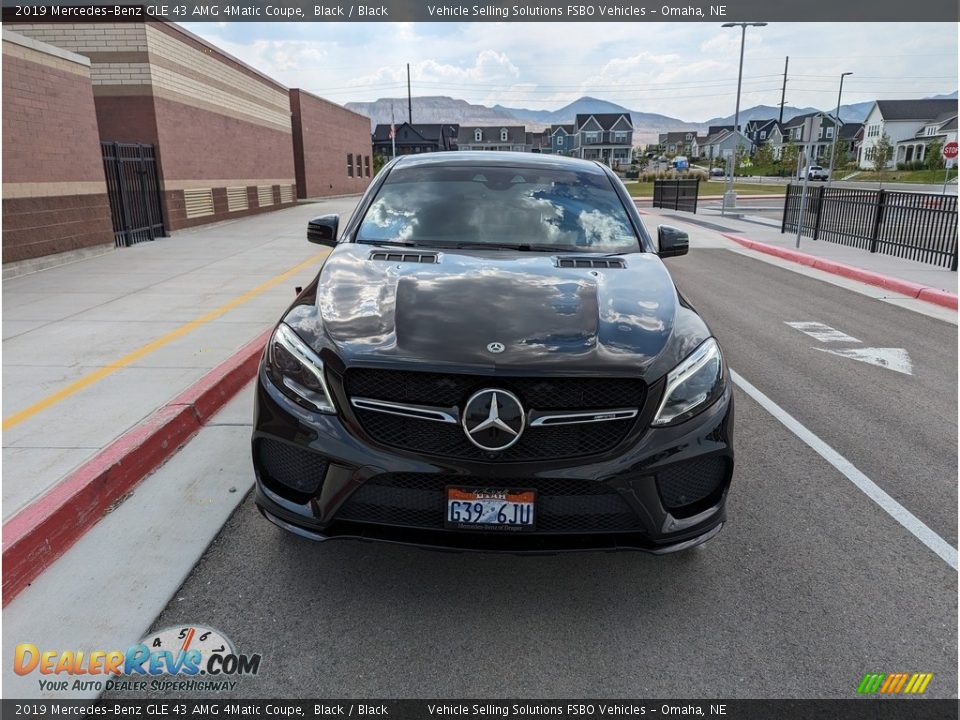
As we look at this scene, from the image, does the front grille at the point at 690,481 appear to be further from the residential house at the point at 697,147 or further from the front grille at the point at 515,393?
the residential house at the point at 697,147

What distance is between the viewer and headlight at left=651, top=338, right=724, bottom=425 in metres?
2.71

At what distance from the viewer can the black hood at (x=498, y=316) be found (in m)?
2.70

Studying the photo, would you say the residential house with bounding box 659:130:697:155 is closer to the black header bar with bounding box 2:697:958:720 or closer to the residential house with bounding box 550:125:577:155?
the residential house with bounding box 550:125:577:155

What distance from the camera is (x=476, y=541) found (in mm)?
2646

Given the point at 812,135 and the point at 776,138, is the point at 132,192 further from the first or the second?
the point at 776,138

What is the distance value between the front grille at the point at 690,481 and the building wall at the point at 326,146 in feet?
119

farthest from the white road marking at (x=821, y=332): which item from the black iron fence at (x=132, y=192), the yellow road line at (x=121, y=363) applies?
the black iron fence at (x=132, y=192)

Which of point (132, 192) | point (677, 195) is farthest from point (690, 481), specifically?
point (677, 195)

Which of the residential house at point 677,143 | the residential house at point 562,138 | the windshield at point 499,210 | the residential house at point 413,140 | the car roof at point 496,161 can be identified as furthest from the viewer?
the residential house at point 677,143

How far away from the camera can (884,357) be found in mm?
7227

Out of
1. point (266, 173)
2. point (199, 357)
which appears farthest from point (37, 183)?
point (266, 173)

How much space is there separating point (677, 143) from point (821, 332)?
572ft

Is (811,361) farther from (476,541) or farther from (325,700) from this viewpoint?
(325,700)

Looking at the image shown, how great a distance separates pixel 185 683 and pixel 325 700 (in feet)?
1.82
